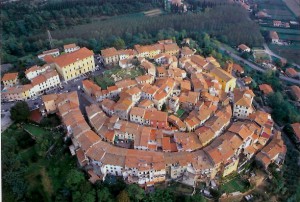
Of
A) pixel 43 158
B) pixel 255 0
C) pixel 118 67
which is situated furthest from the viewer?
pixel 255 0

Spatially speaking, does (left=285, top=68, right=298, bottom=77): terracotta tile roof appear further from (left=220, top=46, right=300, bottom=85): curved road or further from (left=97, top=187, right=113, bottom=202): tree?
(left=97, top=187, right=113, bottom=202): tree

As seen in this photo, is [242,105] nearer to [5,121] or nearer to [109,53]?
[109,53]

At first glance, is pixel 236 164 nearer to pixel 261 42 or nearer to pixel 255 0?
pixel 261 42

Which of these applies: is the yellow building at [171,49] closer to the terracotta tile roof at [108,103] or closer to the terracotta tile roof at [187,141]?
the terracotta tile roof at [108,103]

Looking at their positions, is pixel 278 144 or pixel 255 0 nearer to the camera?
pixel 278 144

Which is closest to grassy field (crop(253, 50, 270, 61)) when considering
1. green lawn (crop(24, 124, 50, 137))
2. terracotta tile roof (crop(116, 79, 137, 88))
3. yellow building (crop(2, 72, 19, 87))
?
terracotta tile roof (crop(116, 79, 137, 88))

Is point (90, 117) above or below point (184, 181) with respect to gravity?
above

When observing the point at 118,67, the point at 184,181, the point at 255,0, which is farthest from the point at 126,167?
the point at 255,0
